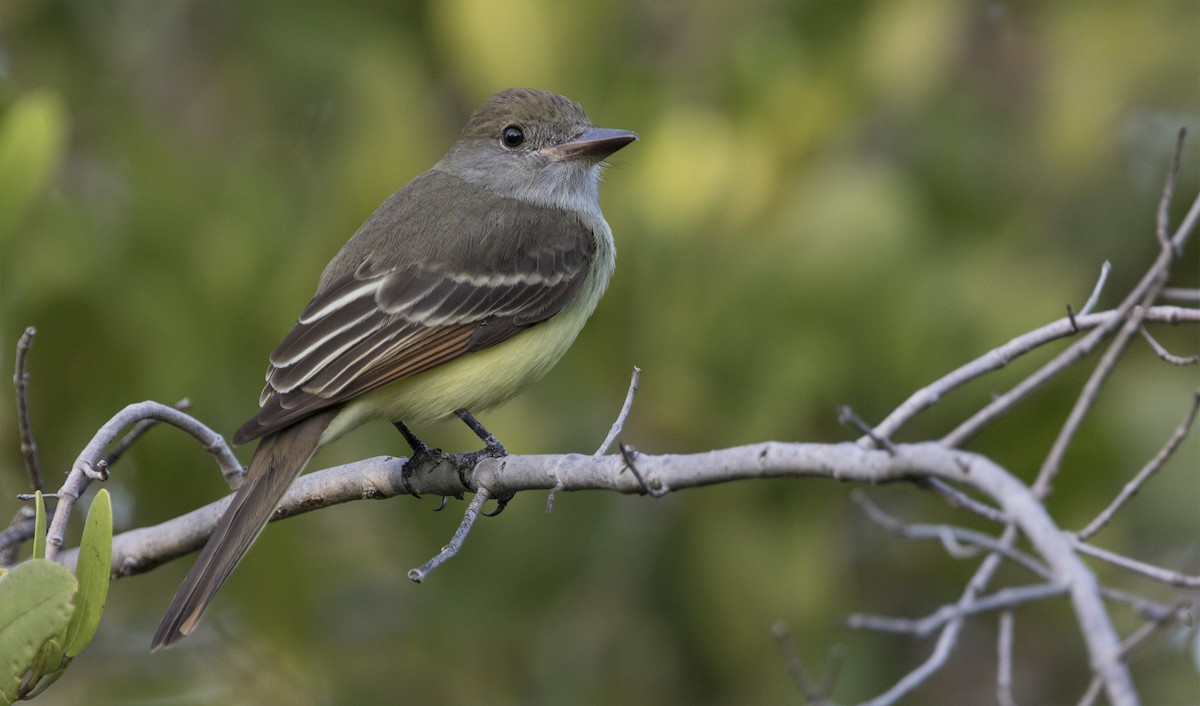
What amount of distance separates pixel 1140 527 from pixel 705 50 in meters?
2.95

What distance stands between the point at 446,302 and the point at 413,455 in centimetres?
54

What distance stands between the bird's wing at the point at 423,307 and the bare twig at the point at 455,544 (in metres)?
0.79

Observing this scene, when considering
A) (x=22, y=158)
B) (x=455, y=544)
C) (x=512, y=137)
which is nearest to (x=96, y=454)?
(x=455, y=544)

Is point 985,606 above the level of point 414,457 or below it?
above

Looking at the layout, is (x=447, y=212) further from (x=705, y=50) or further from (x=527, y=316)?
(x=705, y=50)

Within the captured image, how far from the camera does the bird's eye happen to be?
6.05m

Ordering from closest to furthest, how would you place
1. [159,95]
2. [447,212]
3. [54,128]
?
[54,128]
[447,212]
[159,95]

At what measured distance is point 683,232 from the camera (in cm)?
557

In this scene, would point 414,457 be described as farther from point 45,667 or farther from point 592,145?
point 45,667

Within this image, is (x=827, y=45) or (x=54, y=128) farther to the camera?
(x=827, y=45)

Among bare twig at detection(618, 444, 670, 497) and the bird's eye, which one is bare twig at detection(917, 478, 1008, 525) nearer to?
bare twig at detection(618, 444, 670, 497)

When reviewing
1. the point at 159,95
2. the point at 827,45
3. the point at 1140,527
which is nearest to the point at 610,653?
the point at 1140,527

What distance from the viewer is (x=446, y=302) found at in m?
5.03

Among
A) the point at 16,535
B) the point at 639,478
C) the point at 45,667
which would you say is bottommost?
the point at 16,535
